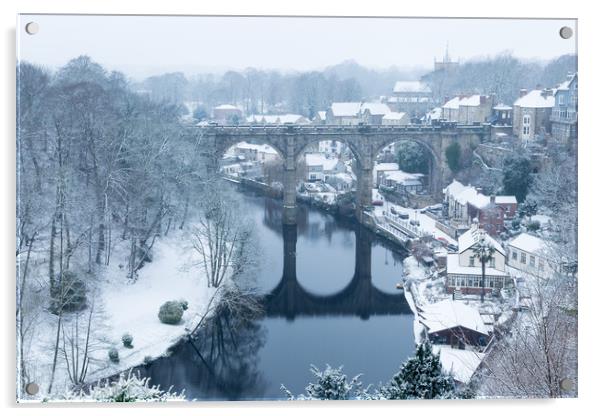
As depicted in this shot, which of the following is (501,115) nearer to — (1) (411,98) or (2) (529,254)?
(1) (411,98)

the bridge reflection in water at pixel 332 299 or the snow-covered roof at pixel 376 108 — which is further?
the snow-covered roof at pixel 376 108

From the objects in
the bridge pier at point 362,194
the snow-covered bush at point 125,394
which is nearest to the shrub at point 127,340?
the snow-covered bush at point 125,394

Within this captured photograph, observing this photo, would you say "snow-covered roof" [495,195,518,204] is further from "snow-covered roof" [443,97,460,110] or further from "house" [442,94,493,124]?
"snow-covered roof" [443,97,460,110]

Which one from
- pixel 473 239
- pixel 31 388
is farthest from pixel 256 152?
pixel 31 388

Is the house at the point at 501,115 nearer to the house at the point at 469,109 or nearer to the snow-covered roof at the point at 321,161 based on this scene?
the house at the point at 469,109

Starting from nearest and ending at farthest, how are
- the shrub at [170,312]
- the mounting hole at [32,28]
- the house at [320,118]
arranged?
the mounting hole at [32,28]
the shrub at [170,312]
the house at [320,118]

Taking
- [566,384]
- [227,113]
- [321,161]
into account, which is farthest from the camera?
[321,161]
